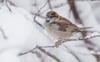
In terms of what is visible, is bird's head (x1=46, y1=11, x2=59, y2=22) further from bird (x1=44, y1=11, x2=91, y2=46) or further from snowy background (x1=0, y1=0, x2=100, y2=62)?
snowy background (x1=0, y1=0, x2=100, y2=62)

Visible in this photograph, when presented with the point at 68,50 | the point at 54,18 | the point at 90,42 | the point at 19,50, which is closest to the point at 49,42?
the point at 68,50

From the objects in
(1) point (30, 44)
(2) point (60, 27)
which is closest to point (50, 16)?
(2) point (60, 27)

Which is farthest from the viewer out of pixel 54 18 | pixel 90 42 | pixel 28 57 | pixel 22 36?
pixel 54 18

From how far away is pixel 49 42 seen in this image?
2002 millimetres

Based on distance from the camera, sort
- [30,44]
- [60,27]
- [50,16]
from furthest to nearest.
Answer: [60,27] < [50,16] < [30,44]

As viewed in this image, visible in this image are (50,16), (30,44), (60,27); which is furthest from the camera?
(60,27)

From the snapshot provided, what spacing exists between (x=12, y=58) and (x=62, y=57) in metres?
0.26

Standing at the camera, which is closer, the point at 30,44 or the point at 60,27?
the point at 30,44

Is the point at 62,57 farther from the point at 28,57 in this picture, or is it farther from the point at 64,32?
the point at 64,32

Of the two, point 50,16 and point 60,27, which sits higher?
point 50,16

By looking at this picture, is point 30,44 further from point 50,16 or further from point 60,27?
point 60,27

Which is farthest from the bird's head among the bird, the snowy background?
the snowy background

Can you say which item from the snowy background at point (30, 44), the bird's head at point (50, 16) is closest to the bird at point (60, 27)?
the bird's head at point (50, 16)

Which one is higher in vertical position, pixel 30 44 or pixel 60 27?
pixel 30 44
